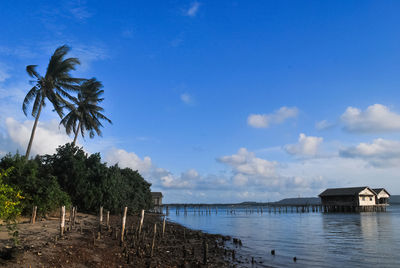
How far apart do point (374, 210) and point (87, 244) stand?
73.0 metres

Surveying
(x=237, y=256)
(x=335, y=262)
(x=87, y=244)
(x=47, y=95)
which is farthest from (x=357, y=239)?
(x=47, y=95)

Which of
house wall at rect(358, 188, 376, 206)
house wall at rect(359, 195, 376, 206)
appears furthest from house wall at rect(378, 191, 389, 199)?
house wall at rect(359, 195, 376, 206)

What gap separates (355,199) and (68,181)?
6046 cm

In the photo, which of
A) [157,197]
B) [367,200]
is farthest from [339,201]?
[157,197]

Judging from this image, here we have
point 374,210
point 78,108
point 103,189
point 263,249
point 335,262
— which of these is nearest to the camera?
point 335,262

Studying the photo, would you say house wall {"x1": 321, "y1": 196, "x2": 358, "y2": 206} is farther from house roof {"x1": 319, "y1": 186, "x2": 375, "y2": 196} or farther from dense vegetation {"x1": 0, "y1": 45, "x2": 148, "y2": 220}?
dense vegetation {"x1": 0, "y1": 45, "x2": 148, "y2": 220}

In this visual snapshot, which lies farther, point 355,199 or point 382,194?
point 382,194

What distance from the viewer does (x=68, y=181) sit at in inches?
1251

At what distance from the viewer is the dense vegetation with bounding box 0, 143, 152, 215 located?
24000 mm

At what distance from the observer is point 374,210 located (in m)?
71.4

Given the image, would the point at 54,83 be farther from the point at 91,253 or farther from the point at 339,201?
the point at 339,201

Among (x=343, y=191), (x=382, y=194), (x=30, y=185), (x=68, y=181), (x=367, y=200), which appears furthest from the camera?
(x=382, y=194)

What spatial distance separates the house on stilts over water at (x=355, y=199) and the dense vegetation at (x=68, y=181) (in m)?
52.7

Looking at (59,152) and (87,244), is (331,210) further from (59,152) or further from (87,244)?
(87,244)
